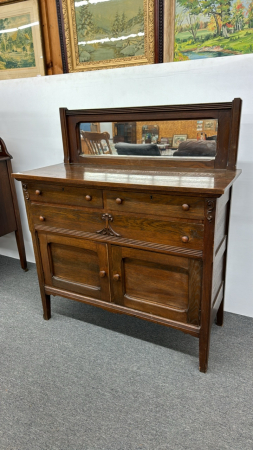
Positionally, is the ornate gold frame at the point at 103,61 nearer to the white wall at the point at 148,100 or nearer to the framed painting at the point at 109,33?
the framed painting at the point at 109,33

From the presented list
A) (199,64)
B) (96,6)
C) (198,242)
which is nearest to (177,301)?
(198,242)

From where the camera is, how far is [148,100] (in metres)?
1.87

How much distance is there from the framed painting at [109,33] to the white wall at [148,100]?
0.61ft

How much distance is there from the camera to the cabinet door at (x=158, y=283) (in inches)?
55.6

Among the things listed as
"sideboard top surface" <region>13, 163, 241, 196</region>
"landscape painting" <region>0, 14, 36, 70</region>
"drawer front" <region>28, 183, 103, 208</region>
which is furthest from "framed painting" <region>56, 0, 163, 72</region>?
"drawer front" <region>28, 183, 103, 208</region>

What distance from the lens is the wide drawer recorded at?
1328mm

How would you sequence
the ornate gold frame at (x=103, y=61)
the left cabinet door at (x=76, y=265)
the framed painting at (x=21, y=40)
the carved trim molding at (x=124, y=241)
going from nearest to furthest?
the carved trim molding at (x=124, y=241)
the left cabinet door at (x=76, y=265)
the ornate gold frame at (x=103, y=61)
the framed painting at (x=21, y=40)

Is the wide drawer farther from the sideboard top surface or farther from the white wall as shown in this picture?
the white wall

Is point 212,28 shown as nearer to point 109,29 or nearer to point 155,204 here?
point 109,29

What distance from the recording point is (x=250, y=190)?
5.72 ft

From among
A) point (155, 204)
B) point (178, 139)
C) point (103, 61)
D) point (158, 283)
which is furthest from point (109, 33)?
point (158, 283)

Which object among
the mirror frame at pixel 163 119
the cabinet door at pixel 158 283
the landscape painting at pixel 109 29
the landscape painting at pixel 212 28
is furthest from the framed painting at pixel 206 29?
the cabinet door at pixel 158 283

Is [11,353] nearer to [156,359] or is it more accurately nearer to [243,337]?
[156,359]

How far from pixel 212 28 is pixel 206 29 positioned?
0.03 metres
